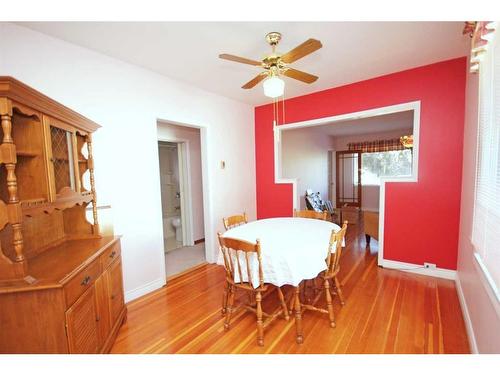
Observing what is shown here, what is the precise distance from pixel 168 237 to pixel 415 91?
4.84 m

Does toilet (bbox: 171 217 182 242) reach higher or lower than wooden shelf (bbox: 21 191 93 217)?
lower

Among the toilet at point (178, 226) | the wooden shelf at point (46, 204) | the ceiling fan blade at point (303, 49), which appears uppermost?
the ceiling fan blade at point (303, 49)

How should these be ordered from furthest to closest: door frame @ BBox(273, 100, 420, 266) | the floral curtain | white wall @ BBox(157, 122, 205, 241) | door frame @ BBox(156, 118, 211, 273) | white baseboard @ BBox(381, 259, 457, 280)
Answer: white wall @ BBox(157, 122, 205, 241) < door frame @ BBox(156, 118, 211, 273) < door frame @ BBox(273, 100, 420, 266) < white baseboard @ BBox(381, 259, 457, 280) < the floral curtain

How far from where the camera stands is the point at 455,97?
247 cm

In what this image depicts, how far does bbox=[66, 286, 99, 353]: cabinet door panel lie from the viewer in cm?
122

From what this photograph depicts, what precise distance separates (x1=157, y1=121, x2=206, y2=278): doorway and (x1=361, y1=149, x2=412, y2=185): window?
5.21 meters

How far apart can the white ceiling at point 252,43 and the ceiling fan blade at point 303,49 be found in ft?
1.07

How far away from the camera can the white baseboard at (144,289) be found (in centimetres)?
239

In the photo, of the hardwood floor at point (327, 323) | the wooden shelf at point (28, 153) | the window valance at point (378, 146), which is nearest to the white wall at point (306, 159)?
the window valance at point (378, 146)

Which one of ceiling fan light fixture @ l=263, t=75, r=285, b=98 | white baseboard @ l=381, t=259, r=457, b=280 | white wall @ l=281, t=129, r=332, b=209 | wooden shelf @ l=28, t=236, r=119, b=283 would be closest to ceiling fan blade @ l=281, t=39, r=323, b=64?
ceiling fan light fixture @ l=263, t=75, r=285, b=98

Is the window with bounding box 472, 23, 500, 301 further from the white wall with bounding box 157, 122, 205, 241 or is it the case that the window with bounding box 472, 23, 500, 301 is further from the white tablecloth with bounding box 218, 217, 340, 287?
the white wall with bounding box 157, 122, 205, 241

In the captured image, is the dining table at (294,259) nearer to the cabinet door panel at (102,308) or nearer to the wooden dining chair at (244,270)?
the wooden dining chair at (244,270)
